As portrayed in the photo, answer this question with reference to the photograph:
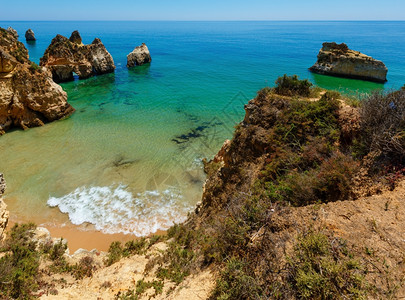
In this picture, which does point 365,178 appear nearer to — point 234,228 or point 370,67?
point 234,228

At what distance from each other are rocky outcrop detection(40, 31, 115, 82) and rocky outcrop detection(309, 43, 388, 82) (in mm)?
43782

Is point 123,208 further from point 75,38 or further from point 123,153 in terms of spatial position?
point 75,38

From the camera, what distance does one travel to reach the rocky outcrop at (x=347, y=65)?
41.2 m

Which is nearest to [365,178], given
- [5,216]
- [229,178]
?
[229,178]

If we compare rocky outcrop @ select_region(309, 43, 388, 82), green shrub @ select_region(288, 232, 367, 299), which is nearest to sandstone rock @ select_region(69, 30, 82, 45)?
rocky outcrop @ select_region(309, 43, 388, 82)

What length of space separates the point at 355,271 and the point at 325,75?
52.2 metres

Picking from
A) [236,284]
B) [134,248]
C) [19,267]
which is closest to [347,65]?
[134,248]

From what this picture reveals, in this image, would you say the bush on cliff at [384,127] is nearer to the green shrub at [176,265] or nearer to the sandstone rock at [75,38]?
the green shrub at [176,265]

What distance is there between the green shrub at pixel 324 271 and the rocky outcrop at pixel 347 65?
50.3 m

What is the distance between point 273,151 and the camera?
28.1 feet

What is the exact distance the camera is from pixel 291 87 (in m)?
10.4

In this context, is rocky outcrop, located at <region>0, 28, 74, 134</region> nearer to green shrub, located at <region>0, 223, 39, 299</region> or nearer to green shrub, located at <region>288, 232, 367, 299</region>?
green shrub, located at <region>0, 223, 39, 299</region>

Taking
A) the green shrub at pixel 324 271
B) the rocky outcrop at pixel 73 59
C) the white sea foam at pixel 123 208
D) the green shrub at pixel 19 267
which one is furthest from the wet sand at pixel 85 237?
the rocky outcrop at pixel 73 59

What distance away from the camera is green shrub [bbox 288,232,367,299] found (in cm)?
355
